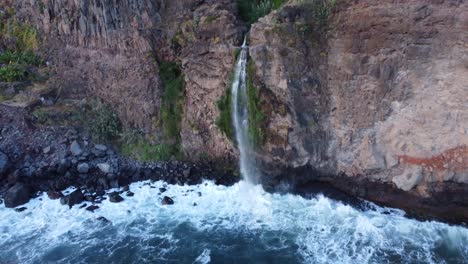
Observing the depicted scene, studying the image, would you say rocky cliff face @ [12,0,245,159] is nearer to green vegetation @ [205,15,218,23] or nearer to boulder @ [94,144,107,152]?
green vegetation @ [205,15,218,23]

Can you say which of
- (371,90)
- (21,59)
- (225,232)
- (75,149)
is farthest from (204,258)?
A: (21,59)

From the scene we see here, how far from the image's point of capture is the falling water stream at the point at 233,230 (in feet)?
51.8

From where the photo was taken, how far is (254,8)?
20766 millimetres

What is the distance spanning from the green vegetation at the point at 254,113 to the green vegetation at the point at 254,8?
334cm

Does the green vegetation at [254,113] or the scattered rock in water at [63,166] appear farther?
the scattered rock in water at [63,166]

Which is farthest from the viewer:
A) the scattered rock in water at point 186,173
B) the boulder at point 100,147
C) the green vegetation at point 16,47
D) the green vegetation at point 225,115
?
the green vegetation at point 16,47

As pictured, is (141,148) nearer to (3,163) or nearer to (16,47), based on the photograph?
(3,163)

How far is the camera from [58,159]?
22.1 meters

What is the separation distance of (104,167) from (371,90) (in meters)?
14.6

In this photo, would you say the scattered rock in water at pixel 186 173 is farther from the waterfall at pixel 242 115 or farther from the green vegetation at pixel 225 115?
the green vegetation at pixel 225 115

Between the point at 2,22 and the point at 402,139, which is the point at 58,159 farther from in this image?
the point at 402,139

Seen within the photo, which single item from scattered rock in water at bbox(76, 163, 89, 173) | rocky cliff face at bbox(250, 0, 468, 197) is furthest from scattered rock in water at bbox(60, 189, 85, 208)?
rocky cliff face at bbox(250, 0, 468, 197)

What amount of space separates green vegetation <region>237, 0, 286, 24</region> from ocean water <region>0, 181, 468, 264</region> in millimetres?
8986

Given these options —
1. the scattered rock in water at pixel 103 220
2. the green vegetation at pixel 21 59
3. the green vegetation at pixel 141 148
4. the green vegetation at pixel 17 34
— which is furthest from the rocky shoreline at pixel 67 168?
the green vegetation at pixel 17 34
